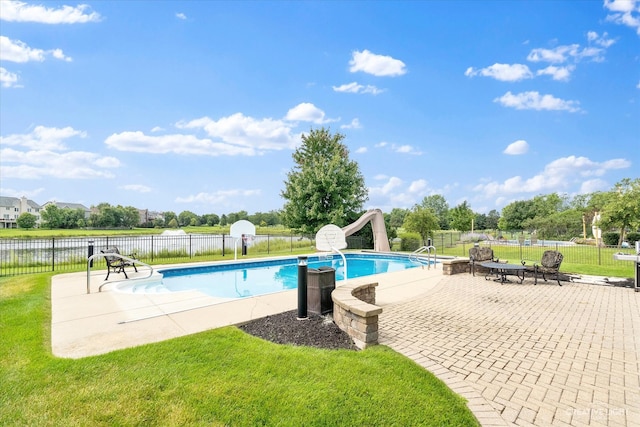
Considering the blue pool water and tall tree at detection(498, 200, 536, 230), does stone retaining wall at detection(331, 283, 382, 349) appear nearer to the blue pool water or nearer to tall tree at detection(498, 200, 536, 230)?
the blue pool water

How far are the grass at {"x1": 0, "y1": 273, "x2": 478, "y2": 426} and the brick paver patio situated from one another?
0.50 meters

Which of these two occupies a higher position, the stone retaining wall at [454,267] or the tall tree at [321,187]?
the tall tree at [321,187]

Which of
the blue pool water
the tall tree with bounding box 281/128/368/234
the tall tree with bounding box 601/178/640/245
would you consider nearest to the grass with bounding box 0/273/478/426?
the blue pool water

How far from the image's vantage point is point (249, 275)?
1255 cm

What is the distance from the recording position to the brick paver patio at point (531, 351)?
2.89 meters

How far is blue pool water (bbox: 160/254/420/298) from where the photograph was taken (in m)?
9.84

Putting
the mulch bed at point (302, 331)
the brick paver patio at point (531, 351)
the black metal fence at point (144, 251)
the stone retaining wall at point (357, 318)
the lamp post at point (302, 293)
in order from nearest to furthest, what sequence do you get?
the brick paver patio at point (531, 351) < the stone retaining wall at point (357, 318) < the mulch bed at point (302, 331) < the lamp post at point (302, 293) < the black metal fence at point (144, 251)

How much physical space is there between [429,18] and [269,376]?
15.4m

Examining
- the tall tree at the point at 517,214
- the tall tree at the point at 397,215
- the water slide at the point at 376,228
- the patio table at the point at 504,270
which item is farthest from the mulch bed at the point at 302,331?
the tall tree at the point at 397,215

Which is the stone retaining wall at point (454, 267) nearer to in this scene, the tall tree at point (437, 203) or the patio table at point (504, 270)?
the patio table at point (504, 270)

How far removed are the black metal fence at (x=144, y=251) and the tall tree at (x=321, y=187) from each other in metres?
2.20

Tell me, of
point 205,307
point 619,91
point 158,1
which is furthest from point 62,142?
point 619,91

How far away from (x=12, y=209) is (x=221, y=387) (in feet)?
298

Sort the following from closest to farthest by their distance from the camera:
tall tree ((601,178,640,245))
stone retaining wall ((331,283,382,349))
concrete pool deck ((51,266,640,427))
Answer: concrete pool deck ((51,266,640,427)) < stone retaining wall ((331,283,382,349)) < tall tree ((601,178,640,245))
